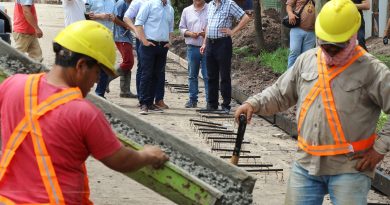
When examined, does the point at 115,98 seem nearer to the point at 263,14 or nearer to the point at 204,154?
the point at 204,154

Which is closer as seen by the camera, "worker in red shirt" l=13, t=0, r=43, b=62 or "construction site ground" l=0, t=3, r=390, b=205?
"construction site ground" l=0, t=3, r=390, b=205

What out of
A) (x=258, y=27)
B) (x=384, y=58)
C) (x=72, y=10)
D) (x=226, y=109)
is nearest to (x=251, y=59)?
(x=258, y=27)

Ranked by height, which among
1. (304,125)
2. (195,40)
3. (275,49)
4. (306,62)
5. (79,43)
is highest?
(79,43)

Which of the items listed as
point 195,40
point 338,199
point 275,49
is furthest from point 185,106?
point 338,199

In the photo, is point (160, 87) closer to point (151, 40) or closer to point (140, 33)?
point (151, 40)

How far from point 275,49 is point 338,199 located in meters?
16.0

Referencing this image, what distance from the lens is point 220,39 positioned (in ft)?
45.1

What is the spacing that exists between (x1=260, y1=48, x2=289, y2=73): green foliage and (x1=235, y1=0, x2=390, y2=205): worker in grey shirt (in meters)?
11.8

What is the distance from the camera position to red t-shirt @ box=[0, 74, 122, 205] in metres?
4.20

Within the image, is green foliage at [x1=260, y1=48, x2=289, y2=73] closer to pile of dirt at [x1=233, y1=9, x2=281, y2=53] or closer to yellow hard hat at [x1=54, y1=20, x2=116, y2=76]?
pile of dirt at [x1=233, y1=9, x2=281, y2=53]

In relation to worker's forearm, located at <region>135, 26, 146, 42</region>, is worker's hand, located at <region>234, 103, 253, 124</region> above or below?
above

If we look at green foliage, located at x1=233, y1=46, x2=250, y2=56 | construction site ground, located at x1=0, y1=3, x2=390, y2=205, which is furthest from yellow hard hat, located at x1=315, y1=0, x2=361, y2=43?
green foliage, located at x1=233, y1=46, x2=250, y2=56

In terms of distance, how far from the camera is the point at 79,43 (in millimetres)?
4312

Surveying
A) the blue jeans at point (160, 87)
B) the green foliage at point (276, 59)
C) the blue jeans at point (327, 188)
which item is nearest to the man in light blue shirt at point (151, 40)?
the blue jeans at point (160, 87)
